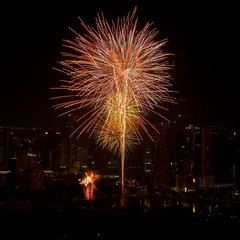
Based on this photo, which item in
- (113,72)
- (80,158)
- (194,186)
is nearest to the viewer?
(113,72)

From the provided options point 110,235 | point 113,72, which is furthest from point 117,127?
point 110,235

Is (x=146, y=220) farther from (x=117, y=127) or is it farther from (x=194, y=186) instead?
(x=194, y=186)

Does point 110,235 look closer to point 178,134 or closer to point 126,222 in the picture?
point 126,222

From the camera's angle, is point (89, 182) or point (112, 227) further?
point (89, 182)

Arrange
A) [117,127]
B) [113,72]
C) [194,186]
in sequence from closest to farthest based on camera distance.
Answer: [113,72] < [117,127] < [194,186]

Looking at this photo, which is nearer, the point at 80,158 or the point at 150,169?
the point at 150,169

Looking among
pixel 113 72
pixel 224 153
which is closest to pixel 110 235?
pixel 113 72

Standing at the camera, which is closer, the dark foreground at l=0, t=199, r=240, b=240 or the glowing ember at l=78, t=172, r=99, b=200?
the dark foreground at l=0, t=199, r=240, b=240

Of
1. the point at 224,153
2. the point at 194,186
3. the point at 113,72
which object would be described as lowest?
the point at 194,186

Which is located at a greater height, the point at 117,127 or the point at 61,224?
the point at 117,127

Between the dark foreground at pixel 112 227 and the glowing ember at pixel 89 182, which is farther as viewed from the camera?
the glowing ember at pixel 89 182
